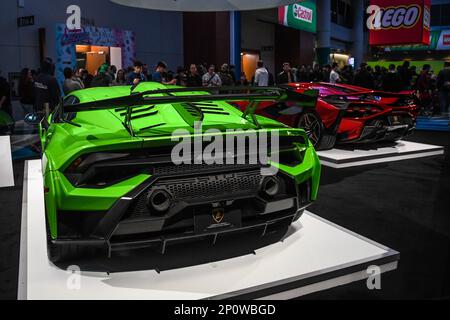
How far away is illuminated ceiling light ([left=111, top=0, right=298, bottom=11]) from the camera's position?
20.1 ft

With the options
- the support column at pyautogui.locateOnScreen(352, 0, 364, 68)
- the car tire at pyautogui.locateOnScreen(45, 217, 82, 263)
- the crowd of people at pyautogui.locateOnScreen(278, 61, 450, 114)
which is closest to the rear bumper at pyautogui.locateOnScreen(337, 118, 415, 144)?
the crowd of people at pyautogui.locateOnScreen(278, 61, 450, 114)

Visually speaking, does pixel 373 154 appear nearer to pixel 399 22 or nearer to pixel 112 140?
pixel 112 140

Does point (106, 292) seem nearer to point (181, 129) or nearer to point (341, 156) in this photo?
point (181, 129)

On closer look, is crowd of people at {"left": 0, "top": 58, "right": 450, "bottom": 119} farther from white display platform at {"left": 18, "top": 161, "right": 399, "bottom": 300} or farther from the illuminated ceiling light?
white display platform at {"left": 18, "top": 161, "right": 399, "bottom": 300}

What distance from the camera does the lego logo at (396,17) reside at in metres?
14.3

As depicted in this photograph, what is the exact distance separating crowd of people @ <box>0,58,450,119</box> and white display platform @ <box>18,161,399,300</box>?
2970 mm

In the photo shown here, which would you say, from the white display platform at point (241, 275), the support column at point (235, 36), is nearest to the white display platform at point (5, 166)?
the white display platform at point (241, 275)

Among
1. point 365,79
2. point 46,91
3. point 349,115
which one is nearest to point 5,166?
point 46,91
